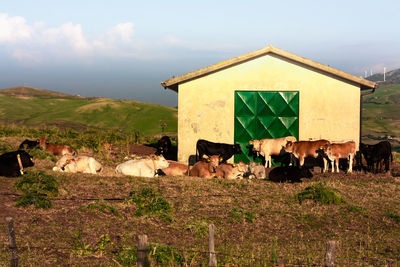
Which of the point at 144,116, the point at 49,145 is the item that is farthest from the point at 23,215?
the point at 144,116

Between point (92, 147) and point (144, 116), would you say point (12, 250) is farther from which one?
point (144, 116)

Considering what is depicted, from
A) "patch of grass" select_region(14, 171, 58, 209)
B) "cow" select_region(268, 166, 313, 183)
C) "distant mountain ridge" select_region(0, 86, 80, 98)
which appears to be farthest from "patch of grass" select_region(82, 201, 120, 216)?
"distant mountain ridge" select_region(0, 86, 80, 98)

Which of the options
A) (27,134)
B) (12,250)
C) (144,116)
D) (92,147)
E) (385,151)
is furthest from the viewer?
(144,116)

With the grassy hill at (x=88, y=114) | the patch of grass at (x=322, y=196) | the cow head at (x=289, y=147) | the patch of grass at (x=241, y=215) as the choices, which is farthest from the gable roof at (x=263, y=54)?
the grassy hill at (x=88, y=114)

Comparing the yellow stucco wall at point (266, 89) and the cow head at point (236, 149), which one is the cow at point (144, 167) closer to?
the yellow stucco wall at point (266, 89)

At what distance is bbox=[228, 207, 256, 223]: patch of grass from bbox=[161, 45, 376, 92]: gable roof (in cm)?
960

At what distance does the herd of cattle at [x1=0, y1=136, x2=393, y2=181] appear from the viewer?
51.6 feet

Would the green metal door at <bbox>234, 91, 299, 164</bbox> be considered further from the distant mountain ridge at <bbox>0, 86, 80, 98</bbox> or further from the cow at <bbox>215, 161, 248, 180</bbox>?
the distant mountain ridge at <bbox>0, 86, 80, 98</bbox>

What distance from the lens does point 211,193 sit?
1325cm

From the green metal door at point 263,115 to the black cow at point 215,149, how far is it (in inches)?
20.1

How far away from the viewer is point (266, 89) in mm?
19438

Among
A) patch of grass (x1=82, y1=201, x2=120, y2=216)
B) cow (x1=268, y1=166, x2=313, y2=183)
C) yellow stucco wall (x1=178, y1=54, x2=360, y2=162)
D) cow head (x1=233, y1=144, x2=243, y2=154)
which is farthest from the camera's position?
yellow stucco wall (x1=178, y1=54, x2=360, y2=162)

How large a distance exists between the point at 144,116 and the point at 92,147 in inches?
1575

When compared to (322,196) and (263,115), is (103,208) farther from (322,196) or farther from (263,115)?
(263,115)
